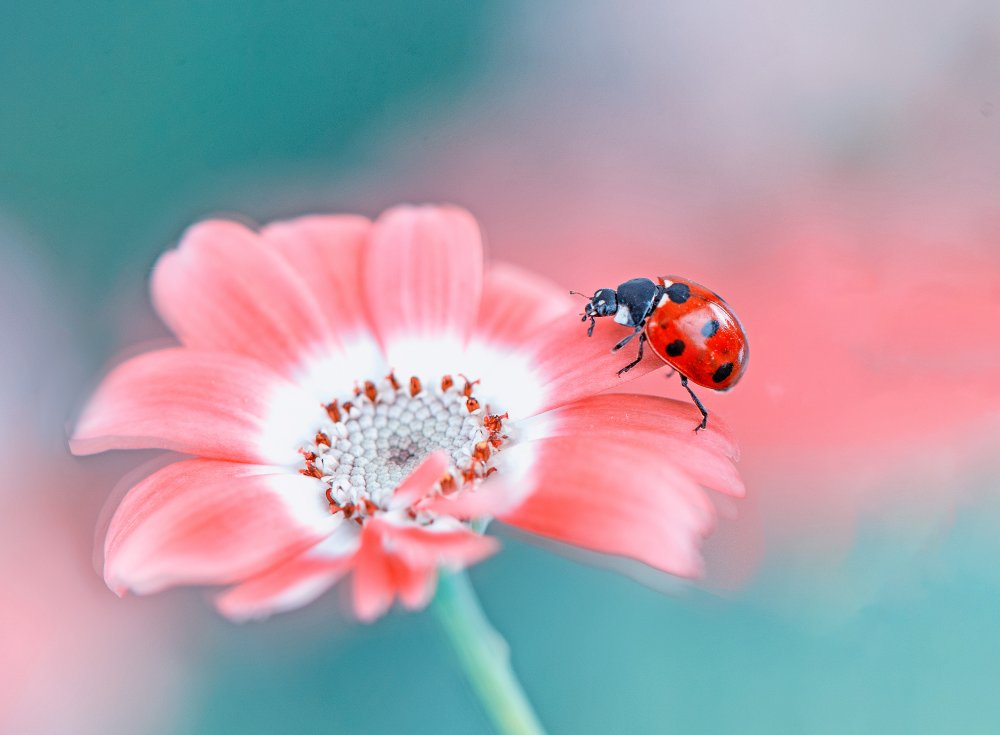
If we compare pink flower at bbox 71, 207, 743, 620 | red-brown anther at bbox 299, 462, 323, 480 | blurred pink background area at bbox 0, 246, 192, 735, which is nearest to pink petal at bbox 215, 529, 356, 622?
pink flower at bbox 71, 207, 743, 620

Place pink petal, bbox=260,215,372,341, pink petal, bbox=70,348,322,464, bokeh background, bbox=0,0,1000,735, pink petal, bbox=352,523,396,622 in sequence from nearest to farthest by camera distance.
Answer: pink petal, bbox=352,523,396,622, pink petal, bbox=70,348,322,464, pink petal, bbox=260,215,372,341, bokeh background, bbox=0,0,1000,735

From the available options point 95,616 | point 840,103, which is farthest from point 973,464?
point 95,616

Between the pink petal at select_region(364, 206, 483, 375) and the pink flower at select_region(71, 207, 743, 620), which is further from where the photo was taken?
the pink petal at select_region(364, 206, 483, 375)

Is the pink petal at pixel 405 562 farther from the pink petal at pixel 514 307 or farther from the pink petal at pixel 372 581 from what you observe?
the pink petal at pixel 514 307

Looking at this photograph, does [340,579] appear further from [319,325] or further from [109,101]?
[109,101]

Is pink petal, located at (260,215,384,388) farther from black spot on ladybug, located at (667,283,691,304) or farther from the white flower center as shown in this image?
black spot on ladybug, located at (667,283,691,304)

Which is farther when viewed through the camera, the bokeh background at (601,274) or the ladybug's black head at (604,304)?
the bokeh background at (601,274)

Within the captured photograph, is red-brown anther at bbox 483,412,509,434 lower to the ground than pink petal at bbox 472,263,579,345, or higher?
lower

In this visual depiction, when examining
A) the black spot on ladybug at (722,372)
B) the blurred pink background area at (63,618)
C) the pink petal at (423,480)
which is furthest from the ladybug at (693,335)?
the blurred pink background area at (63,618)
